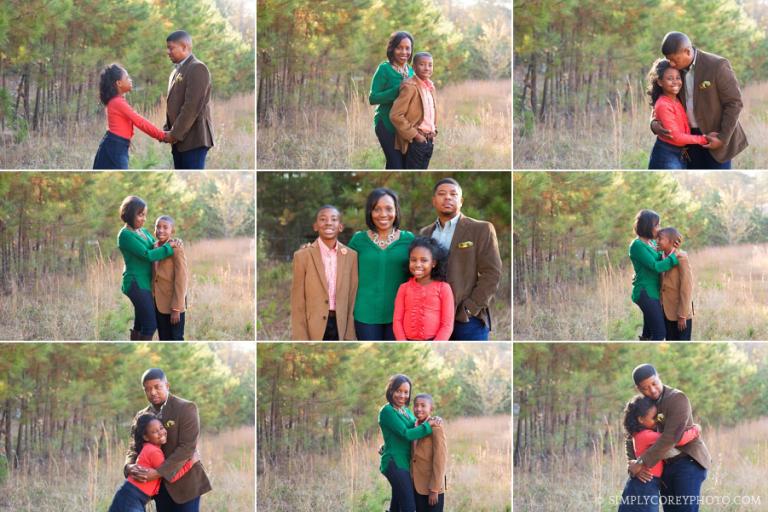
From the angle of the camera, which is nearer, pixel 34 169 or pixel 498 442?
pixel 498 442

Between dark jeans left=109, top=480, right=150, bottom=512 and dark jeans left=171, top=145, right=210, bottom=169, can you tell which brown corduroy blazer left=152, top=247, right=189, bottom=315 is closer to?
dark jeans left=171, top=145, right=210, bottom=169

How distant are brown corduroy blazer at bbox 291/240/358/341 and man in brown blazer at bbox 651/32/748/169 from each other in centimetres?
240

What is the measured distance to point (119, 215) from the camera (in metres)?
9.84

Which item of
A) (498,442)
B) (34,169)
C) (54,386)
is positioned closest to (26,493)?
(54,386)

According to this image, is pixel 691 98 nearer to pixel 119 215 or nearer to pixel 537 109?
pixel 537 109

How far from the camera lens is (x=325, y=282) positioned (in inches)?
339

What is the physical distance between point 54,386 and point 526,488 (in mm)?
3293

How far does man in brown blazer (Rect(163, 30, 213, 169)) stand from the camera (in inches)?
370

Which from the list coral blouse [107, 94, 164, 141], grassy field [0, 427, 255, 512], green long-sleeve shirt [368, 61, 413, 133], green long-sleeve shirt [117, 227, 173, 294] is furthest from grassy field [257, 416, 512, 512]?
coral blouse [107, 94, 164, 141]

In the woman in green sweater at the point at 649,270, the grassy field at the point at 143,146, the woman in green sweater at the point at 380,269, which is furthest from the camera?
the grassy field at the point at 143,146

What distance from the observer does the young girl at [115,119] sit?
965 centimetres

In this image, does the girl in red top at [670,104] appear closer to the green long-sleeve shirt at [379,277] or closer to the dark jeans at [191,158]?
the green long-sleeve shirt at [379,277]

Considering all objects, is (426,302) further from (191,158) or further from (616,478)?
(191,158)

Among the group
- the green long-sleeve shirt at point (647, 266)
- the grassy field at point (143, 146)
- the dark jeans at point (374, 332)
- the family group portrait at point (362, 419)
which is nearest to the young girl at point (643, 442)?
the green long-sleeve shirt at point (647, 266)
